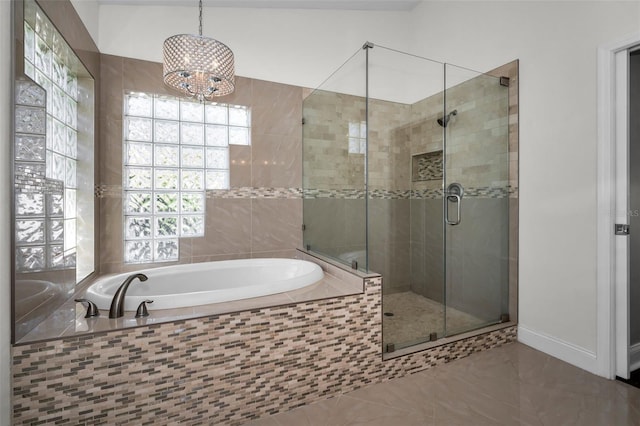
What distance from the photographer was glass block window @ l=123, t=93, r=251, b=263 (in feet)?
8.82

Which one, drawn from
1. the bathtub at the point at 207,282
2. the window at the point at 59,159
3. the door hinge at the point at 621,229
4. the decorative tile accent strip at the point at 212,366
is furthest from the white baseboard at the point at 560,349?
the window at the point at 59,159

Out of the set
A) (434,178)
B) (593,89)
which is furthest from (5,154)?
(593,89)

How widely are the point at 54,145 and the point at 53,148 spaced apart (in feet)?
0.10

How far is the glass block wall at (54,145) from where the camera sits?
154 centimetres

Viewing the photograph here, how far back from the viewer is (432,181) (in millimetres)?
2631

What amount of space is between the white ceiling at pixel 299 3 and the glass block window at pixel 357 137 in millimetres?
1580

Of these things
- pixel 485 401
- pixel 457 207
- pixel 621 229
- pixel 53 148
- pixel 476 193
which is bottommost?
pixel 485 401

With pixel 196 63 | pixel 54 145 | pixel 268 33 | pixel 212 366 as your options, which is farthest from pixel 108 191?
pixel 268 33

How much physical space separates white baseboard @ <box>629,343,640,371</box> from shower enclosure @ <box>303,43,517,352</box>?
2.32 feet

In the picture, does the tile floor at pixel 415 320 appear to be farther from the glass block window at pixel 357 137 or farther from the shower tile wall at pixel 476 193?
the glass block window at pixel 357 137

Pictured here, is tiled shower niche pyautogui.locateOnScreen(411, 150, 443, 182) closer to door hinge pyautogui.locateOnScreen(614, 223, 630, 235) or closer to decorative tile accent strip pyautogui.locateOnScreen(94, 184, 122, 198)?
door hinge pyautogui.locateOnScreen(614, 223, 630, 235)

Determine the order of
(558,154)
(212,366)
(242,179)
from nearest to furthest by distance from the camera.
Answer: (212,366)
(558,154)
(242,179)

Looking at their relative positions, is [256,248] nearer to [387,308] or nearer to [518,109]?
[387,308]

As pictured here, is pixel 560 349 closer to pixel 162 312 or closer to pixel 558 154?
pixel 558 154
